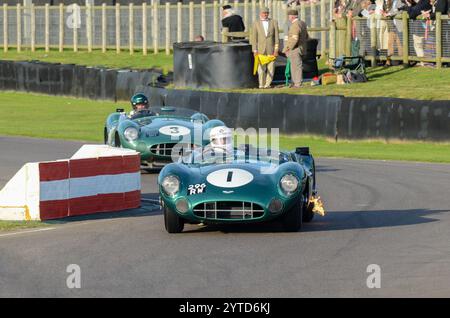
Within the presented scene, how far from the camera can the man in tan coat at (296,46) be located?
24.0m

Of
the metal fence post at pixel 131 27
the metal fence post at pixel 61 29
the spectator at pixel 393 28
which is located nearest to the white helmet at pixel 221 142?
the spectator at pixel 393 28

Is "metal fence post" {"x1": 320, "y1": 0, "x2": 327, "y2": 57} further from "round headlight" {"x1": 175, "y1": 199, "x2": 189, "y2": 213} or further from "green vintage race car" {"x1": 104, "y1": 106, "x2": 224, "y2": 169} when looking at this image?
"round headlight" {"x1": 175, "y1": 199, "x2": 189, "y2": 213}

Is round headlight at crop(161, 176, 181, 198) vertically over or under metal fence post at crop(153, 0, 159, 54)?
under

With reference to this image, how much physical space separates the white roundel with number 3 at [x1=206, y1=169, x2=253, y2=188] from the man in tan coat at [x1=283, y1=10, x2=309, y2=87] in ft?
43.0

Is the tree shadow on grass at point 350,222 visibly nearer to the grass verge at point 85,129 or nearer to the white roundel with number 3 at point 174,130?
the white roundel with number 3 at point 174,130

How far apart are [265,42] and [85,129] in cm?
385

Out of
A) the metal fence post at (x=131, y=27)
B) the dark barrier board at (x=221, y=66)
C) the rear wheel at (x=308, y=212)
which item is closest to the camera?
the rear wheel at (x=308, y=212)

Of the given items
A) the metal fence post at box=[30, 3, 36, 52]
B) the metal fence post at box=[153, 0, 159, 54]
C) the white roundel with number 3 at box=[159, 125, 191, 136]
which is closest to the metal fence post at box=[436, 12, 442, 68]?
the white roundel with number 3 at box=[159, 125, 191, 136]

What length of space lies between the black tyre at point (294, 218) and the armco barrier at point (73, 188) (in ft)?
7.75

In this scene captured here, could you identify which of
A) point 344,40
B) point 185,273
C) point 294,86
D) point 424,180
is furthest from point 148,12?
point 185,273

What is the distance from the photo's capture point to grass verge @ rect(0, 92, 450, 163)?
19.2 metres

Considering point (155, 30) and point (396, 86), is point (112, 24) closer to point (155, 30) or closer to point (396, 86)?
point (155, 30)

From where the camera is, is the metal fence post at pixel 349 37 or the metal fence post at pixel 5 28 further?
the metal fence post at pixel 5 28
